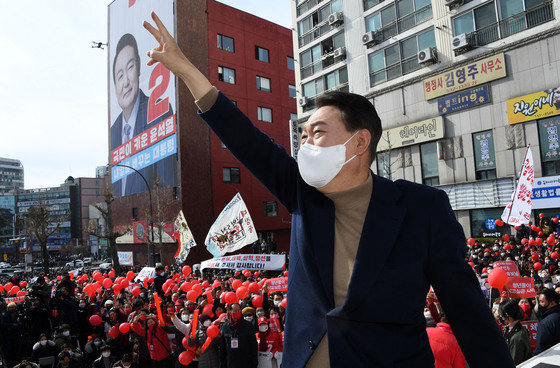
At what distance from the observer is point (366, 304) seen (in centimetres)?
141

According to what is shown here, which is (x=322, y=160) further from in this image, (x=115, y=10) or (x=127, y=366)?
(x=115, y=10)

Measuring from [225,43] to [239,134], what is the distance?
115ft

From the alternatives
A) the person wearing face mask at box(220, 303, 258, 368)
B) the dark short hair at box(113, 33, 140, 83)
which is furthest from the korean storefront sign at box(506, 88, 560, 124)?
the dark short hair at box(113, 33, 140, 83)

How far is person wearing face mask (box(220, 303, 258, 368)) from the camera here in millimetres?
7410

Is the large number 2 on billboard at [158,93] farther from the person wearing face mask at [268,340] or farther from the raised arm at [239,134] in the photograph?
the raised arm at [239,134]

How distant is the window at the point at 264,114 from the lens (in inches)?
1401

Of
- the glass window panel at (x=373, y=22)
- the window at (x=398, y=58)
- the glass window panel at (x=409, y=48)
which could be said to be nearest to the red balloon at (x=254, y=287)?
the window at (x=398, y=58)

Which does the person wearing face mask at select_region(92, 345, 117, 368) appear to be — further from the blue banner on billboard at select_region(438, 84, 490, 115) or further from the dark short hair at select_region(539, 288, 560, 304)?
the blue banner on billboard at select_region(438, 84, 490, 115)

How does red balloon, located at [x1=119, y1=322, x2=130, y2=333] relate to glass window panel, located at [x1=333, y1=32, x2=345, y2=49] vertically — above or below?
below

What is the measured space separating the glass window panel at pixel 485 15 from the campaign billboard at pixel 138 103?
2091 centimetres

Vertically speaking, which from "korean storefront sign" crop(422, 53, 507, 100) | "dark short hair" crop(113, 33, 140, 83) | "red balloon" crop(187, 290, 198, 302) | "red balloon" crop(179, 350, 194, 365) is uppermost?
"dark short hair" crop(113, 33, 140, 83)

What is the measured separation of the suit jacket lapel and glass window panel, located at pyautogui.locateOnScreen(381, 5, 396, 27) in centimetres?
2635

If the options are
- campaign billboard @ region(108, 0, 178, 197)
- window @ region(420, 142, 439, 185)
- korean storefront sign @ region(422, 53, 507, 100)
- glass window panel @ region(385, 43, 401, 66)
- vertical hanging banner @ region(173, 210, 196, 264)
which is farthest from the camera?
campaign billboard @ region(108, 0, 178, 197)

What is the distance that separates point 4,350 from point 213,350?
Answer: 6.57 metres
